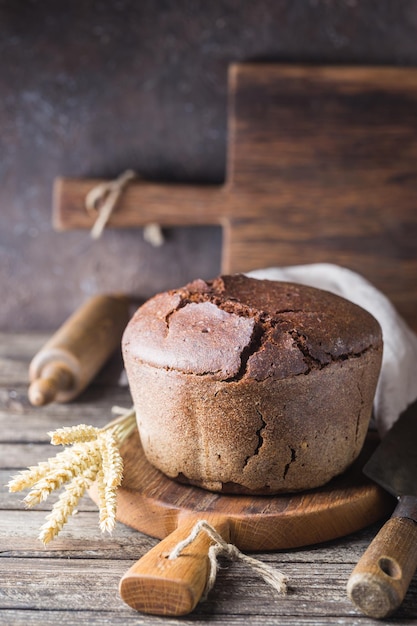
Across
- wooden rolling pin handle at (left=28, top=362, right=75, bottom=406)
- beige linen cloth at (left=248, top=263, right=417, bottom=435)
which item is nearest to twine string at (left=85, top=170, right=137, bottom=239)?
wooden rolling pin handle at (left=28, top=362, right=75, bottom=406)

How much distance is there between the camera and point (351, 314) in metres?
1.30

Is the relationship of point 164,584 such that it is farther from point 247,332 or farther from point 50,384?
point 50,384

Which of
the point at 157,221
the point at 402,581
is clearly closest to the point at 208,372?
the point at 402,581

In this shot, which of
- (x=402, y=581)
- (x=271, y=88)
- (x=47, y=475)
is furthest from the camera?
(x=271, y=88)

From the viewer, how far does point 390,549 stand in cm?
105

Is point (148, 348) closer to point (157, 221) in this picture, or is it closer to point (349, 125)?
point (157, 221)

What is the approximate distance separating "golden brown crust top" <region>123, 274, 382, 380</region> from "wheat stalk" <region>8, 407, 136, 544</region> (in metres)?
0.16

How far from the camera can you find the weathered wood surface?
1.02 meters

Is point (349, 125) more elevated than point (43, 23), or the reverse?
point (43, 23)

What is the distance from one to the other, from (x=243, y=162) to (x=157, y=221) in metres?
0.30

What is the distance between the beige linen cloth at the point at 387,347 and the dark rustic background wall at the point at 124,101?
2.02 feet

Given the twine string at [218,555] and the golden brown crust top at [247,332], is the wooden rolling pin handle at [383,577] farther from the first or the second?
the golden brown crust top at [247,332]

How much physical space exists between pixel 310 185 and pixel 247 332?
3.47ft

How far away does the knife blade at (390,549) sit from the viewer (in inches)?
39.5
